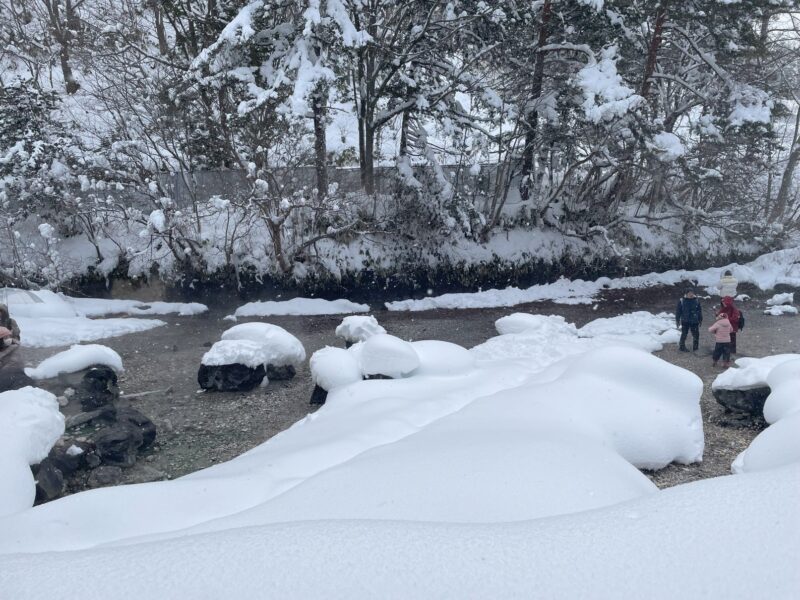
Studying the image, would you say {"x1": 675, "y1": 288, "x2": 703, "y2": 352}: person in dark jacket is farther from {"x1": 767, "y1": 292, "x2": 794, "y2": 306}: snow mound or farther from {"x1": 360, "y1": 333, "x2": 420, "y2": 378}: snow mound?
{"x1": 767, "y1": 292, "x2": 794, "y2": 306}: snow mound

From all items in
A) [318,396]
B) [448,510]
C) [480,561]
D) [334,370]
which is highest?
[480,561]

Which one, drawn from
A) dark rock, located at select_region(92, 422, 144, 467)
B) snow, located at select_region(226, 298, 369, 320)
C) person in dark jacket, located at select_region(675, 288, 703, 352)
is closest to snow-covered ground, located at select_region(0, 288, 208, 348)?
snow, located at select_region(226, 298, 369, 320)

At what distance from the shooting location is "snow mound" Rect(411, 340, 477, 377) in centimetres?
725

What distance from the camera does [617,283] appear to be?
1588 cm

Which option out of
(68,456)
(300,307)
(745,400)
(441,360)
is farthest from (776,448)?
(300,307)

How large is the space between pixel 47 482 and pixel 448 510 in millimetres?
3913

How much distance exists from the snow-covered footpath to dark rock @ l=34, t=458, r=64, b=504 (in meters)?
1.55

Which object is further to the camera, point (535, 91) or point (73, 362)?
point (535, 91)

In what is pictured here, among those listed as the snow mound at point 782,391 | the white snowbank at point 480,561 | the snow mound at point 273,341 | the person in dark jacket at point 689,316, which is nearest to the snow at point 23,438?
the white snowbank at point 480,561

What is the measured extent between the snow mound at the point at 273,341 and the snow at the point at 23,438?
3.07 meters

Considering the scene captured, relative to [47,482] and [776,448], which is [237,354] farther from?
[776,448]

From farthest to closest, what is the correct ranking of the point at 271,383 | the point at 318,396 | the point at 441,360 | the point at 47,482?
the point at 271,383, the point at 441,360, the point at 318,396, the point at 47,482

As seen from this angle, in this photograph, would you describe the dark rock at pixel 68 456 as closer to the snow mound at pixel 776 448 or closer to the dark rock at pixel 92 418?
the dark rock at pixel 92 418

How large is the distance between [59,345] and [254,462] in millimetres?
7151
